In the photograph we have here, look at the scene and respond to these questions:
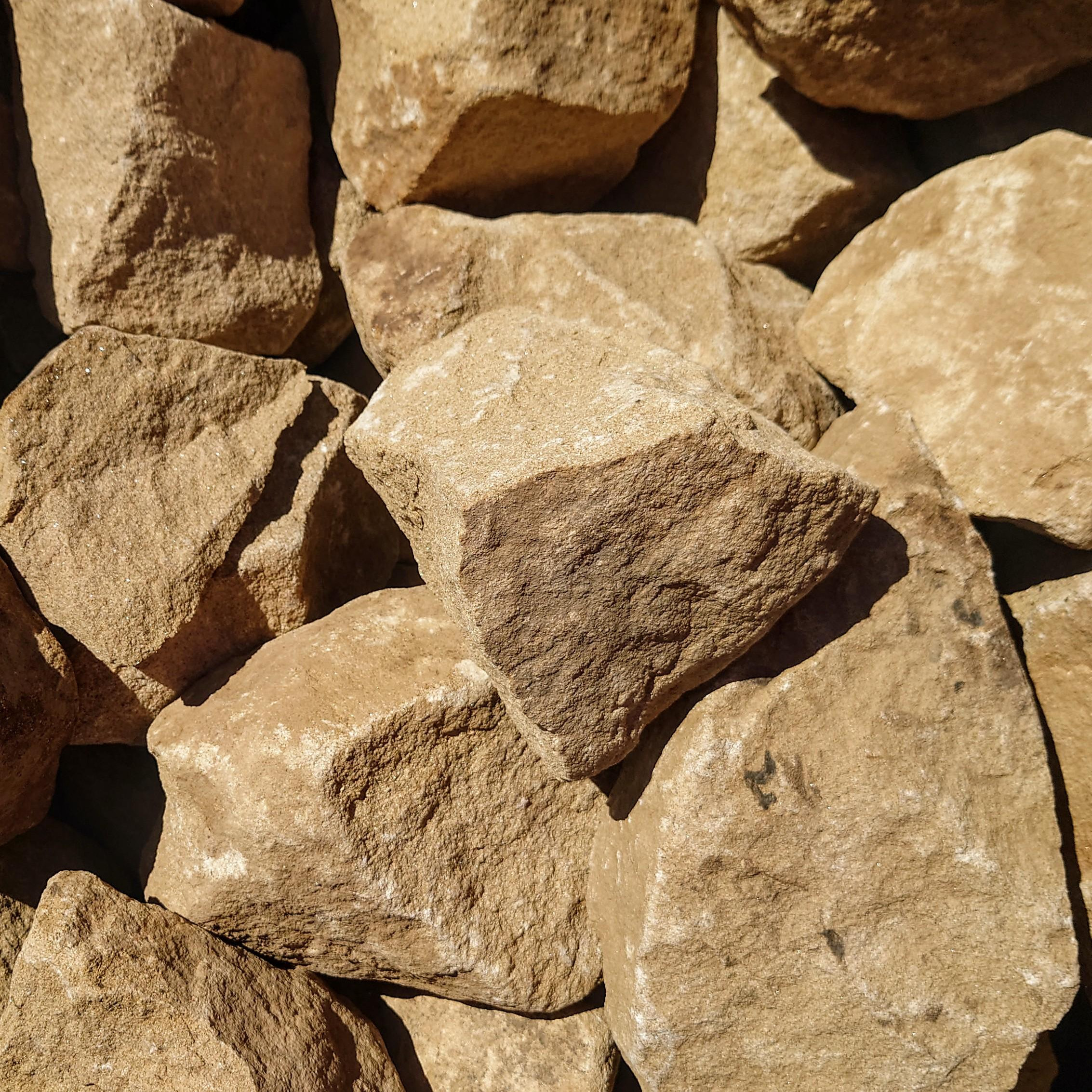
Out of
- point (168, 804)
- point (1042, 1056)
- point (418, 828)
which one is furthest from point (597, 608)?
point (1042, 1056)

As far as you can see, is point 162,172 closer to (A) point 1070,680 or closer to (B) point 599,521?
(B) point 599,521

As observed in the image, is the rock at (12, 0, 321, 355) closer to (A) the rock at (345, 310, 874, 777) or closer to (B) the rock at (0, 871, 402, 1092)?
(A) the rock at (345, 310, 874, 777)

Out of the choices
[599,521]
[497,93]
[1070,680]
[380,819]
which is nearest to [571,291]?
[497,93]

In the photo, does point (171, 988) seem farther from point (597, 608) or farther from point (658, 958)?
point (597, 608)

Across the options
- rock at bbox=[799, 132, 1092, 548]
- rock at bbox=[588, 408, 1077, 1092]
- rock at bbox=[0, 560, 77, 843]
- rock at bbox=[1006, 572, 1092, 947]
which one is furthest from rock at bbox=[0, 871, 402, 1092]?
rock at bbox=[799, 132, 1092, 548]

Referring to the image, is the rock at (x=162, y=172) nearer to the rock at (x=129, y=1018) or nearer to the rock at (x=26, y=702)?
the rock at (x=26, y=702)

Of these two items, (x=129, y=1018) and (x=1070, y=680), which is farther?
(x=1070, y=680)

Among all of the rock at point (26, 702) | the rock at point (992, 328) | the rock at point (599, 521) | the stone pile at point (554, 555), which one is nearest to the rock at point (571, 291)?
the stone pile at point (554, 555)
